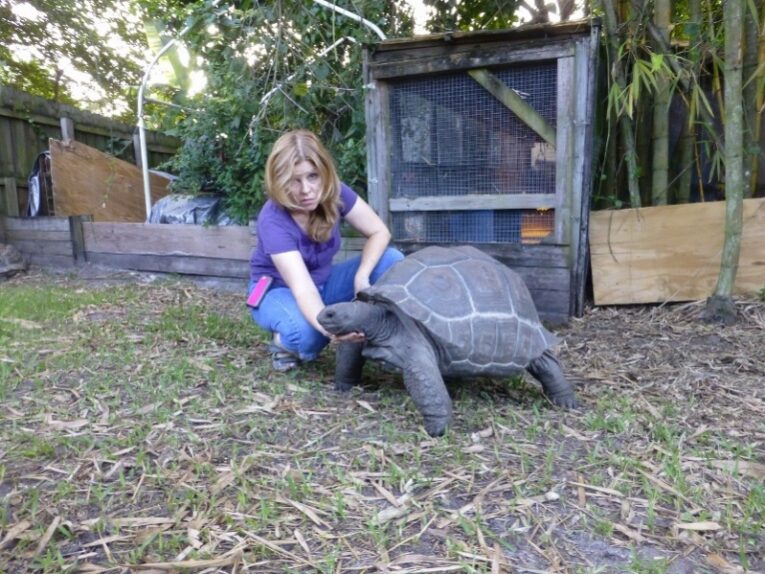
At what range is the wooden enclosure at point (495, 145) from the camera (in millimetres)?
3449

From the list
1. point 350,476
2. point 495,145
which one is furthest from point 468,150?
point 350,476

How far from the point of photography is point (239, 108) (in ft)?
15.8

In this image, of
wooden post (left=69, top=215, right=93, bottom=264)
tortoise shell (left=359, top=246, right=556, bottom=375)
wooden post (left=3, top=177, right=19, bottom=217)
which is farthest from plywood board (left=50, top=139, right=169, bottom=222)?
tortoise shell (left=359, top=246, right=556, bottom=375)

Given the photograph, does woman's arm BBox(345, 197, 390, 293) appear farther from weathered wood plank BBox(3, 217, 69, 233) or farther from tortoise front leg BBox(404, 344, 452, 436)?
weathered wood plank BBox(3, 217, 69, 233)

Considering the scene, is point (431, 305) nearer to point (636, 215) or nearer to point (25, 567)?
point (25, 567)

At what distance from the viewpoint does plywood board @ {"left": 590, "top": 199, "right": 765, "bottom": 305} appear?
358 cm

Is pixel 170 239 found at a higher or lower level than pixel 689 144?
lower

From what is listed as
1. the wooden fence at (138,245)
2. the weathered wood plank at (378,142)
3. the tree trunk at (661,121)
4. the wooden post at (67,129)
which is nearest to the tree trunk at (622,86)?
the tree trunk at (661,121)

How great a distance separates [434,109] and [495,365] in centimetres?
219

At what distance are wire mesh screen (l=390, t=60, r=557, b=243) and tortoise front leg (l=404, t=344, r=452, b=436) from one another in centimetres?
187

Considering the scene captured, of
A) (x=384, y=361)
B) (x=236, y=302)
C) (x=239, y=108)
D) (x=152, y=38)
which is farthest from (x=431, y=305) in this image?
(x=152, y=38)

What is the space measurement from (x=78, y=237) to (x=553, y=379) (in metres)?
5.36

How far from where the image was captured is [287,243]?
8.48ft

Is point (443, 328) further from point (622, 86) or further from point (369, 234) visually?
point (622, 86)
